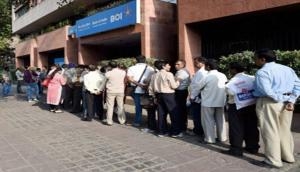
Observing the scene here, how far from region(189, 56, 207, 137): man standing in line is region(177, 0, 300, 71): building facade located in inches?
140

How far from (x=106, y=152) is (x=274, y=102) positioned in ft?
9.37

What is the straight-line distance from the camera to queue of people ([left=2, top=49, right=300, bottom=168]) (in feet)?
17.1

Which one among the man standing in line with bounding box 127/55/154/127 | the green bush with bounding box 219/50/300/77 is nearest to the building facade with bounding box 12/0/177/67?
the green bush with bounding box 219/50/300/77

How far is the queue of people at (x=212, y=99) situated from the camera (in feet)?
17.1

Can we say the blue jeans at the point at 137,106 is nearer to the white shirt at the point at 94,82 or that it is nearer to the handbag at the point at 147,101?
the handbag at the point at 147,101

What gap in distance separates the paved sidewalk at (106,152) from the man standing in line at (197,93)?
28 centimetres

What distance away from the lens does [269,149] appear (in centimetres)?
523

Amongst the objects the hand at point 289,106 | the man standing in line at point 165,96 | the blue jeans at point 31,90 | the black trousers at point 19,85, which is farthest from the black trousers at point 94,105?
the black trousers at point 19,85

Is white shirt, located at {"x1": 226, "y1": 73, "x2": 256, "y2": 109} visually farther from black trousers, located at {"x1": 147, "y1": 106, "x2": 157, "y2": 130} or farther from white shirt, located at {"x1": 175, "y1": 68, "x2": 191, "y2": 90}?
black trousers, located at {"x1": 147, "y1": 106, "x2": 157, "y2": 130}

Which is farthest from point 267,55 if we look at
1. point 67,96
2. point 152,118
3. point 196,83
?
point 67,96

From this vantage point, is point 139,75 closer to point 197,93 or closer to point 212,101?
point 197,93

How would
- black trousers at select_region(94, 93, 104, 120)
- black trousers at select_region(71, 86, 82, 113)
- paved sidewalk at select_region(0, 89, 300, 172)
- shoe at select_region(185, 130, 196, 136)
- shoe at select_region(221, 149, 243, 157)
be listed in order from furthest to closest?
1. black trousers at select_region(71, 86, 82, 113)
2. black trousers at select_region(94, 93, 104, 120)
3. shoe at select_region(185, 130, 196, 136)
4. shoe at select_region(221, 149, 243, 157)
5. paved sidewalk at select_region(0, 89, 300, 172)

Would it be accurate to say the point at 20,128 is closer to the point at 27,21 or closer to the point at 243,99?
the point at 243,99

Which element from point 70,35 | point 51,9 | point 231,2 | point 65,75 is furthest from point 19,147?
point 51,9
